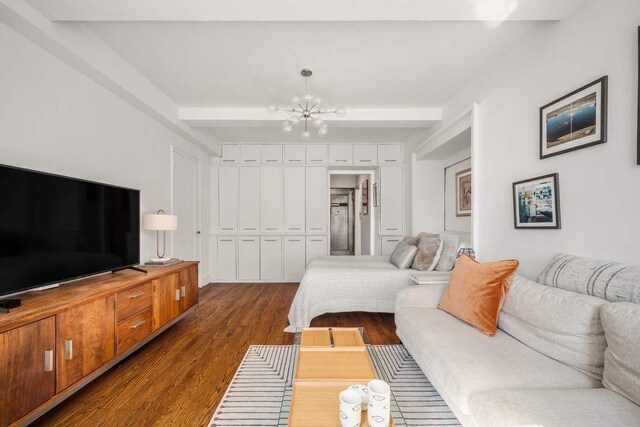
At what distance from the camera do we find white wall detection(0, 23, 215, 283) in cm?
190

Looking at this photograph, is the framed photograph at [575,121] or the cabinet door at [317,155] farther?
the cabinet door at [317,155]

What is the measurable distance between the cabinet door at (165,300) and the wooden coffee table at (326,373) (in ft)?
4.57

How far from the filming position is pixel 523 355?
5.08 ft

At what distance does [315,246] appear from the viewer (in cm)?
541

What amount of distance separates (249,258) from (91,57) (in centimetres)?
366

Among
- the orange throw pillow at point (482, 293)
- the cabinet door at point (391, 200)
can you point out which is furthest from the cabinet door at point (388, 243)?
the orange throw pillow at point (482, 293)

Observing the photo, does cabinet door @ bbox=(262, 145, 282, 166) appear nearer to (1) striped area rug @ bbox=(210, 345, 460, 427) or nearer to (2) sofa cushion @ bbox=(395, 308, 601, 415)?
(1) striped area rug @ bbox=(210, 345, 460, 427)

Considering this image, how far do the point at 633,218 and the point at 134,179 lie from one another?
387cm

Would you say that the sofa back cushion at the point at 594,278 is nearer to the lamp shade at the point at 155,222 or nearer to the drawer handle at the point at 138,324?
the drawer handle at the point at 138,324

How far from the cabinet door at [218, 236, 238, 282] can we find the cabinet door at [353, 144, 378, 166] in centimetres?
261

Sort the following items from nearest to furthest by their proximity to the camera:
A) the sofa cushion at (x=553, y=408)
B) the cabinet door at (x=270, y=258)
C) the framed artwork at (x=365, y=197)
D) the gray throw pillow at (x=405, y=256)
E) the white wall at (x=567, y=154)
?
the sofa cushion at (x=553, y=408)
the white wall at (x=567, y=154)
the gray throw pillow at (x=405, y=256)
the cabinet door at (x=270, y=258)
the framed artwork at (x=365, y=197)

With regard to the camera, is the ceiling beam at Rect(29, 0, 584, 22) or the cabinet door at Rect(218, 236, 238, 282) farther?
the cabinet door at Rect(218, 236, 238, 282)

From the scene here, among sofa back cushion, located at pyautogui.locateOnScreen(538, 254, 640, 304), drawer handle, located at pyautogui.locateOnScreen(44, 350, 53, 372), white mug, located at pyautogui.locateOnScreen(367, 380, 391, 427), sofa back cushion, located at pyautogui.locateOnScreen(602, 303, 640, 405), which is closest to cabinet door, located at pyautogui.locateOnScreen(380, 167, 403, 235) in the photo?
sofa back cushion, located at pyautogui.locateOnScreen(538, 254, 640, 304)

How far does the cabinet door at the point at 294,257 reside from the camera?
5.36 meters
